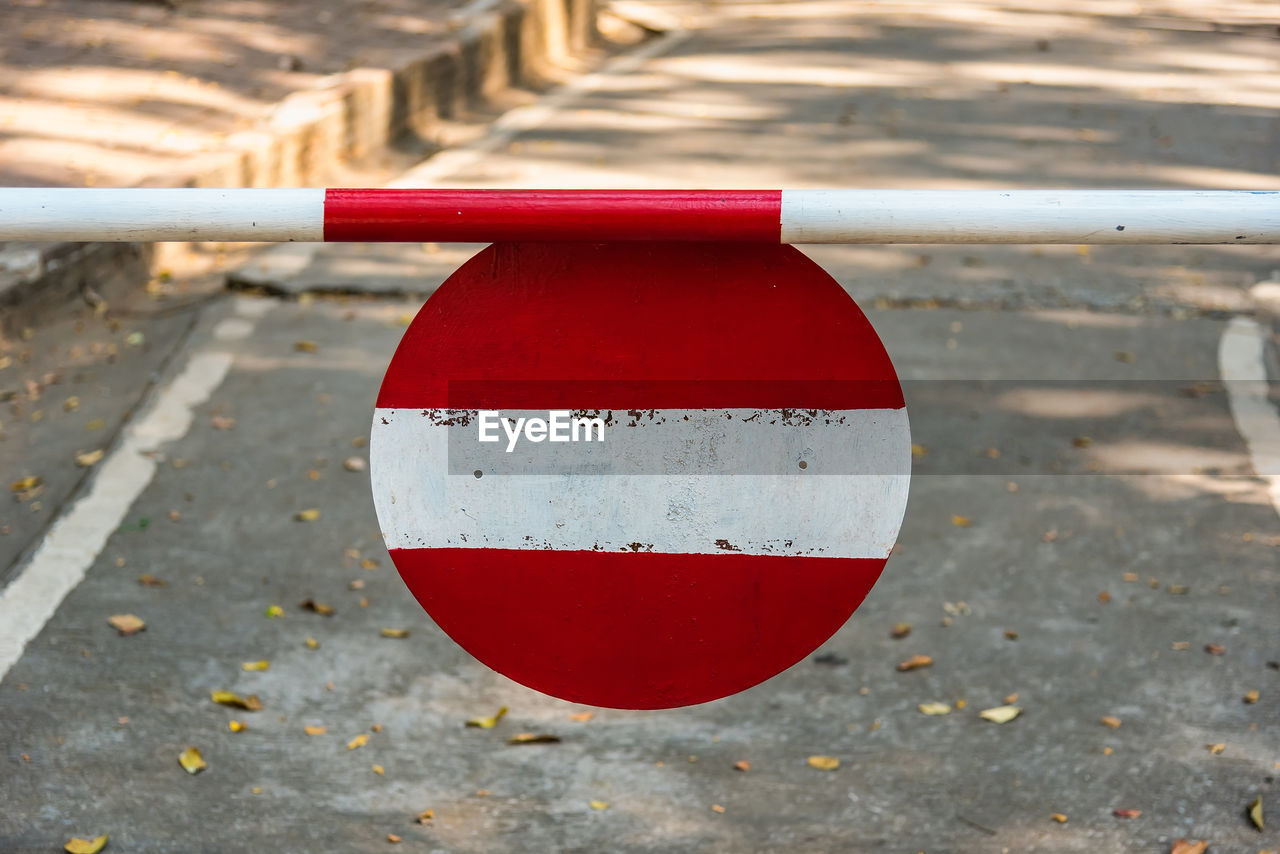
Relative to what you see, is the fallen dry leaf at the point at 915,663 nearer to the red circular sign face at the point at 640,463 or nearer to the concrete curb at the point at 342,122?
the red circular sign face at the point at 640,463

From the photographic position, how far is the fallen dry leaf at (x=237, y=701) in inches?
143

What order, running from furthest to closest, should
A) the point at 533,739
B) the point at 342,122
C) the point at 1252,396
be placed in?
the point at 342,122 → the point at 1252,396 → the point at 533,739

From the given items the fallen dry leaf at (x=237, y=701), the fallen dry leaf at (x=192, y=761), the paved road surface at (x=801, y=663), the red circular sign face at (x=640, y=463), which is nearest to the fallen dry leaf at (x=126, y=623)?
the paved road surface at (x=801, y=663)

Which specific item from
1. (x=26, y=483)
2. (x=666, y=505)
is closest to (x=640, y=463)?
(x=666, y=505)

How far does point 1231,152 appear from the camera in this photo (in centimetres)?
905

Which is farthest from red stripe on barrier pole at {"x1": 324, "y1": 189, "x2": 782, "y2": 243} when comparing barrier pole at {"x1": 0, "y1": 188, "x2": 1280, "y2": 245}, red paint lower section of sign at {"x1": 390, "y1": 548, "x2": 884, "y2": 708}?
red paint lower section of sign at {"x1": 390, "y1": 548, "x2": 884, "y2": 708}

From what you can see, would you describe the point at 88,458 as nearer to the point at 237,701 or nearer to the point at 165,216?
the point at 237,701

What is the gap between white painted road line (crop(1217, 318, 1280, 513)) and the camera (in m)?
4.99

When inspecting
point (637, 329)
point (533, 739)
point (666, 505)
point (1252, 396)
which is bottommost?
point (533, 739)

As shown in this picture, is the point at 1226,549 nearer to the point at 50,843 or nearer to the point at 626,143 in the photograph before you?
the point at 50,843

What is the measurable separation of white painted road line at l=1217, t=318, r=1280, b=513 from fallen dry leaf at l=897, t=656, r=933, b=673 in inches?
65.9

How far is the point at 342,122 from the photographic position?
8.45 meters

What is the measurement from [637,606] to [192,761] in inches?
70.5

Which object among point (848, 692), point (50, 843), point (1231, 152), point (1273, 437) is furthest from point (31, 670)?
point (1231, 152)
